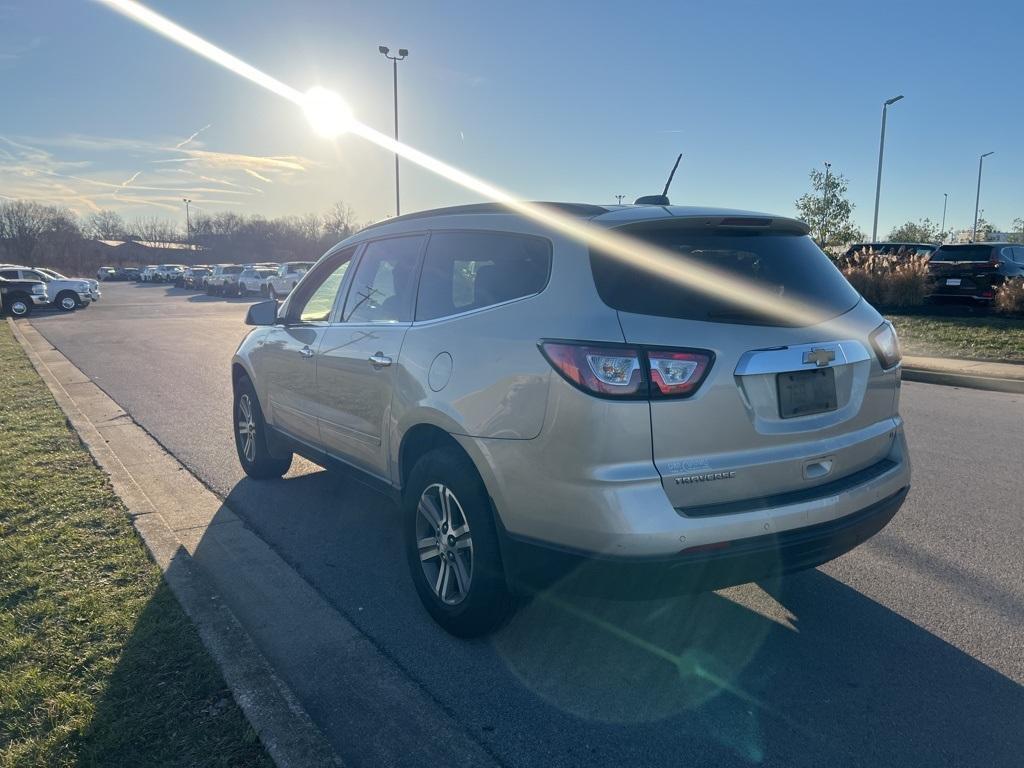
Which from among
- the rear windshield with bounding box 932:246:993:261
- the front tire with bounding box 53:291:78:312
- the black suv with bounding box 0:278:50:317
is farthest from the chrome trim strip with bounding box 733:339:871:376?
the front tire with bounding box 53:291:78:312

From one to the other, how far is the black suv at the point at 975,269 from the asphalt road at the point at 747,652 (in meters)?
15.0

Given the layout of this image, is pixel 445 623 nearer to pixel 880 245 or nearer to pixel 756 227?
pixel 756 227

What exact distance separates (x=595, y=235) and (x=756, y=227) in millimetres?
781

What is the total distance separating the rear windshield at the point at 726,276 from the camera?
9.21 ft

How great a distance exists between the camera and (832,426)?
9.91 ft

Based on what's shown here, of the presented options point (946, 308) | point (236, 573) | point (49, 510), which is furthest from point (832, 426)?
point (946, 308)

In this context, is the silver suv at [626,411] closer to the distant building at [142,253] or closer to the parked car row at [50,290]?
the parked car row at [50,290]

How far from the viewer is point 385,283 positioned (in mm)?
4258

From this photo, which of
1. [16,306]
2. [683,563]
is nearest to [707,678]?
[683,563]

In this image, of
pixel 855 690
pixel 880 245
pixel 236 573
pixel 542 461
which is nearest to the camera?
pixel 542 461

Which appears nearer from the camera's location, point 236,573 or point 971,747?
point 971,747

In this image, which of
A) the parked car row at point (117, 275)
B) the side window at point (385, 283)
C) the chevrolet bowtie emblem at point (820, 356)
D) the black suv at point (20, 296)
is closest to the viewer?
the chevrolet bowtie emblem at point (820, 356)

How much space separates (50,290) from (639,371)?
33.6 meters

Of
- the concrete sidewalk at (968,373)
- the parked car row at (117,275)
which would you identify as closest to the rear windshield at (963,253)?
the concrete sidewalk at (968,373)
